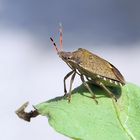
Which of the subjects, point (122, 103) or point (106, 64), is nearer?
point (122, 103)

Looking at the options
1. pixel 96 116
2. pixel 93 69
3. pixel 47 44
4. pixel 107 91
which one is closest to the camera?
pixel 96 116

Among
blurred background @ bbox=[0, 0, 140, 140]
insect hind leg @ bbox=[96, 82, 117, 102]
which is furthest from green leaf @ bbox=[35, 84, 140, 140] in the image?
blurred background @ bbox=[0, 0, 140, 140]

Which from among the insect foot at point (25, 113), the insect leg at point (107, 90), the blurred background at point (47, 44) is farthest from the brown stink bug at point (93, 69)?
the blurred background at point (47, 44)

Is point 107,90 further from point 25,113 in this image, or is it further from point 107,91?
point 25,113

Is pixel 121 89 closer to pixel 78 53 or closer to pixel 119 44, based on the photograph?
pixel 78 53

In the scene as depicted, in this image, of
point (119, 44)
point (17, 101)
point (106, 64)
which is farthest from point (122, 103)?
point (119, 44)

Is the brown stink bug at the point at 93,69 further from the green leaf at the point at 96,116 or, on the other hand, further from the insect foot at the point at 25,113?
the insect foot at the point at 25,113

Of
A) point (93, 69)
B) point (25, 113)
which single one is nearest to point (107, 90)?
point (93, 69)
